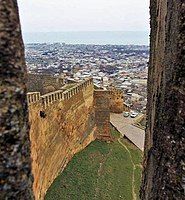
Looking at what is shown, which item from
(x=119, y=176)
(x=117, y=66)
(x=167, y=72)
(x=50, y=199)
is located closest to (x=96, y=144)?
(x=119, y=176)

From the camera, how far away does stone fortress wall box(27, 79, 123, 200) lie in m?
15.0

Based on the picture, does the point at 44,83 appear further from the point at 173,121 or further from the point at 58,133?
the point at 173,121

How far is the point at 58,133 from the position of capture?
18.4 meters

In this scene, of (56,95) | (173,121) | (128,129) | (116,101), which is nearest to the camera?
(173,121)

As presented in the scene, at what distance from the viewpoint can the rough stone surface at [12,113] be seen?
9.76 feet

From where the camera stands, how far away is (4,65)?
9.87ft

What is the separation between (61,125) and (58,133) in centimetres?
51

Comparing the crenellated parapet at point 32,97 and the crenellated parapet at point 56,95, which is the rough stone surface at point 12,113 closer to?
the crenellated parapet at point 56,95

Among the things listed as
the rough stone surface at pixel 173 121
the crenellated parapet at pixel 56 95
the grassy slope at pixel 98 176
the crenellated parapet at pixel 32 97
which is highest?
the rough stone surface at pixel 173 121

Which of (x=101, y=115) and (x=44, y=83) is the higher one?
(x=44, y=83)

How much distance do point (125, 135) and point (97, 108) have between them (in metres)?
3.27

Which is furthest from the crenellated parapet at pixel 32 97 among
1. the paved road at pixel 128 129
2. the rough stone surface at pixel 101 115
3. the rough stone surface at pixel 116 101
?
the rough stone surface at pixel 116 101

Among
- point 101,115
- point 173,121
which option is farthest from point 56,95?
point 173,121

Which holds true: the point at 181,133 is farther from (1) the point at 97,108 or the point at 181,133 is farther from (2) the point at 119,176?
(1) the point at 97,108
